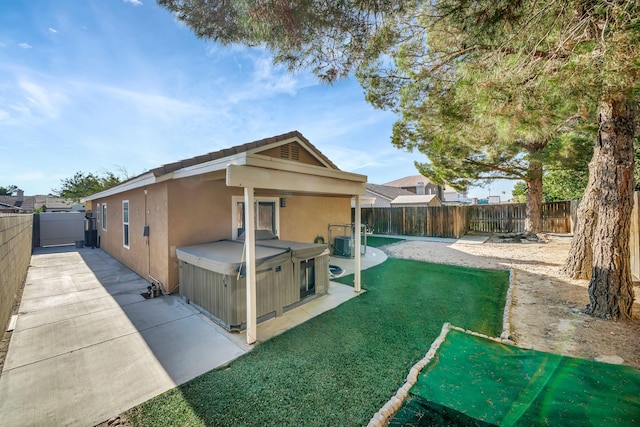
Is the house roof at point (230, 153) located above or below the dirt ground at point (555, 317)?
above

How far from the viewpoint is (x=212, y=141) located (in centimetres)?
1741

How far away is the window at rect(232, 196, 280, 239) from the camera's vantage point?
6738 mm

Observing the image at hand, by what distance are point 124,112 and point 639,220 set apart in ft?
49.6

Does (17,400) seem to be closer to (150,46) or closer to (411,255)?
(150,46)

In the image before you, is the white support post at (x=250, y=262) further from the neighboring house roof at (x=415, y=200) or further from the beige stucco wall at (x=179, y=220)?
the neighboring house roof at (x=415, y=200)

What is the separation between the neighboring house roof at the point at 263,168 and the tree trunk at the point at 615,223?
170 inches

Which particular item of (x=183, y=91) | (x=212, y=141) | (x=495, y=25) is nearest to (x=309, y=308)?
(x=495, y=25)

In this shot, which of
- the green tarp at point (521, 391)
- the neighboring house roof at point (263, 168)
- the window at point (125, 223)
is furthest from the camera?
the window at point (125, 223)

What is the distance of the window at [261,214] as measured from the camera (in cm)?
674

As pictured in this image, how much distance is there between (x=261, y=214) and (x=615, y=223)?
7.29 m

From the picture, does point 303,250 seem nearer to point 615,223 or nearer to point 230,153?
point 230,153

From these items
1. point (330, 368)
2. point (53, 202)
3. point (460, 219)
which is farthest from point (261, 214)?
point (53, 202)

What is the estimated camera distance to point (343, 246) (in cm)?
979

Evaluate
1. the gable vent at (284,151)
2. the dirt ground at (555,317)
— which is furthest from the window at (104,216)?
the dirt ground at (555,317)
